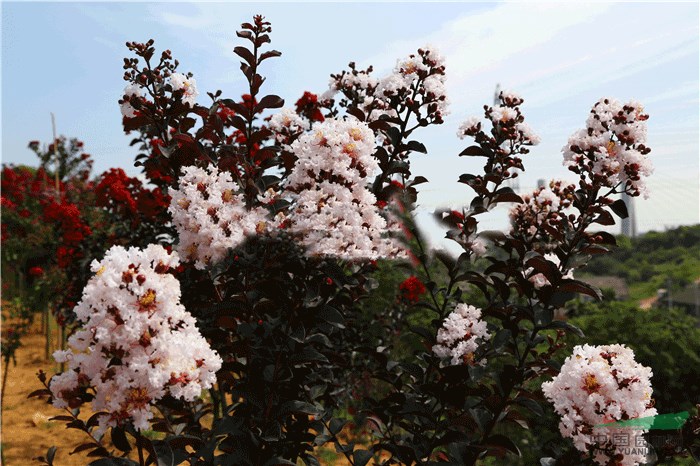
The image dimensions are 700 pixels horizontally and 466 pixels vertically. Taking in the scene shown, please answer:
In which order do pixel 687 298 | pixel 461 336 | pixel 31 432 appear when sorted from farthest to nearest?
1. pixel 687 298
2. pixel 31 432
3. pixel 461 336

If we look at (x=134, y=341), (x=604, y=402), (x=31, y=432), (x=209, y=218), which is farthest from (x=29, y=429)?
(x=604, y=402)

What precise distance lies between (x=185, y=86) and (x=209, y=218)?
0.86 meters

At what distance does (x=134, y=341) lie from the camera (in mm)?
1698

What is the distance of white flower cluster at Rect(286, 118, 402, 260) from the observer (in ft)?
7.62

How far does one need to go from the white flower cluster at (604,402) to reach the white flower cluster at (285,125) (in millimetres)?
2012

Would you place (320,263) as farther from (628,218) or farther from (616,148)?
(628,218)

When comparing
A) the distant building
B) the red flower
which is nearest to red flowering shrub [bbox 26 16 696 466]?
the red flower

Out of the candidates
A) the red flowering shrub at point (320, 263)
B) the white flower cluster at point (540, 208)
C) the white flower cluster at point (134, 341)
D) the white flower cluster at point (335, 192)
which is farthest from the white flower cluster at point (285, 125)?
the white flower cluster at point (134, 341)

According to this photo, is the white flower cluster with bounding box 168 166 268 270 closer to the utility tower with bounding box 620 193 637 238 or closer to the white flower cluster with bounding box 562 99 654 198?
the white flower cluster with bounding box 562 99 654 198

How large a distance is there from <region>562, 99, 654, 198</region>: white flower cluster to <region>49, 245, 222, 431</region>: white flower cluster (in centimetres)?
197

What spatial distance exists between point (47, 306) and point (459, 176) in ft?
20.8

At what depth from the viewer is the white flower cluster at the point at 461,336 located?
2701 mm

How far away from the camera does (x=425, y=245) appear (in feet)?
11.6

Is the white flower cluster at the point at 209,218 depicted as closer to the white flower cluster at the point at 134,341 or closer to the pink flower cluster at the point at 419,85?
the white flower cluster at the point at 134,341
